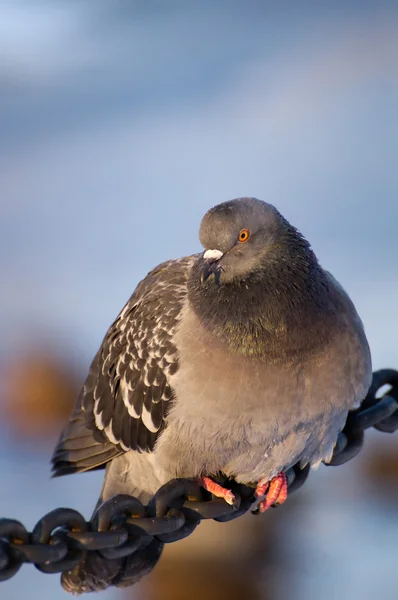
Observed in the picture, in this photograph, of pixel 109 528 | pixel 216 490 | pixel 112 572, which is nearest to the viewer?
pixel 109 528

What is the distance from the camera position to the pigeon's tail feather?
3.33 metres

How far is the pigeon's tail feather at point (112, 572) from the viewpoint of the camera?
333 centimetres

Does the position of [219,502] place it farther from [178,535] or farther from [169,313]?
[169,313]

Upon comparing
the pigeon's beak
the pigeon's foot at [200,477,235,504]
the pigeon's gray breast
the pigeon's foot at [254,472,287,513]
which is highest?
the pigeon's beak

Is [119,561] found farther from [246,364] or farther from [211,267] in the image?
[211,267]

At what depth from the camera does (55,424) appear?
32.7 feet

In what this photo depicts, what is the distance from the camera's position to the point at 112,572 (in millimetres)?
3438

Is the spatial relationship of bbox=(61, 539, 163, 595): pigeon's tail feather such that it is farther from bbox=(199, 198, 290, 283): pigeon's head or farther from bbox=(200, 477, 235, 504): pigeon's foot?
bbox=(199, 198, 290, 283): pigeon's head

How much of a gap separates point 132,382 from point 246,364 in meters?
0.77

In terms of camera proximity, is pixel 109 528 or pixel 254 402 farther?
pixel 254 402

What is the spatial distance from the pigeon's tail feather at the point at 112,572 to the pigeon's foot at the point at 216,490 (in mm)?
323

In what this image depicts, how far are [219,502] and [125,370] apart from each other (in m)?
1.02

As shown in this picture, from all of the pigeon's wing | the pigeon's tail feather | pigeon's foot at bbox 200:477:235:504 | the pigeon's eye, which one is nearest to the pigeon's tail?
the pigeon's tail feather

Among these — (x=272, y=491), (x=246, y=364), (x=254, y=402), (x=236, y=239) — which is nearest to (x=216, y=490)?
(x=272, y=491)
